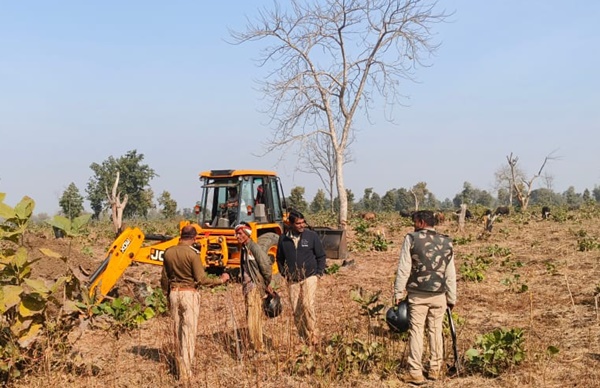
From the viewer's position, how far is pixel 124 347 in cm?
702

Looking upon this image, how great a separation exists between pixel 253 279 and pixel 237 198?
13.6 ft

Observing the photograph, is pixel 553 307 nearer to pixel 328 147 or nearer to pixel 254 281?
pixel 254 281

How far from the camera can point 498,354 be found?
218 inches

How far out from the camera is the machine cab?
10.7m

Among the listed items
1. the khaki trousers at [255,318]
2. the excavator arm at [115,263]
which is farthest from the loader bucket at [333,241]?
the khaki trousers at [255,318]

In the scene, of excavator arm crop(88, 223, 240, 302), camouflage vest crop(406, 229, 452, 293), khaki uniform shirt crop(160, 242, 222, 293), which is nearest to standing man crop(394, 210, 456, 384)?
camouflage vest crop(406, 229, 452, 293)

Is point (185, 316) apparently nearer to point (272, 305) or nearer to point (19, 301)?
point (272, 305)

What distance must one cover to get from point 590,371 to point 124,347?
531 centimetres

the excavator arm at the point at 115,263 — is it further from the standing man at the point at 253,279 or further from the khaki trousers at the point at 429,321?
the khaki trousers at the point at 429,321

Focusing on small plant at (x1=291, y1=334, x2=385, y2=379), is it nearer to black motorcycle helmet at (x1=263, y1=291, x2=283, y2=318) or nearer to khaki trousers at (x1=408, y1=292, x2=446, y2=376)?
khaki trousers at (x1=408, y1=292, x2=446, y2=376)

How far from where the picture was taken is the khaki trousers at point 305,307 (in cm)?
623

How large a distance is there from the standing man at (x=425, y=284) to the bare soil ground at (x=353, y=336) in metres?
0.34

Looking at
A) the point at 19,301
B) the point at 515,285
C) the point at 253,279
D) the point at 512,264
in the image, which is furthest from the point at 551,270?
the point at 19,301

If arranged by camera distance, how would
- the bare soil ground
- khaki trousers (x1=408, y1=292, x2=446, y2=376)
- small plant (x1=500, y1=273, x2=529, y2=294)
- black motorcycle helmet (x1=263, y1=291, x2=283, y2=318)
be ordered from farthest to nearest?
1. small plant (x1=500, y1=273, x2=529, y2=294)
2. black motorcycle helmet (x1=263, y1=291, x2=283, y2=318)
3. khaki trousers (x1=408, y1=292, x2=446, y2=376)
4. the bare soil ground
